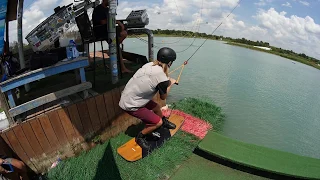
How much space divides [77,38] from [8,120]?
2332 millimetres

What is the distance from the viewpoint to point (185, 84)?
29.8 feet

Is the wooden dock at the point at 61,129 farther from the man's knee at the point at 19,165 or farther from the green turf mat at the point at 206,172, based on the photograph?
the green turf mat at the point at 206,172

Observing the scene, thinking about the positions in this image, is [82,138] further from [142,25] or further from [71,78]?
[142,25]

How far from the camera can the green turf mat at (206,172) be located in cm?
350

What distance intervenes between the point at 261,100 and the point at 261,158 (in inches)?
192

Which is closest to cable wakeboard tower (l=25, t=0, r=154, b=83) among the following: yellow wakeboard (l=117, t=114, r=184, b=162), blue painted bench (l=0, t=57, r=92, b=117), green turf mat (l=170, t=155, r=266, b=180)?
blue painted bench (l=0, t=57, r=92, b=117)

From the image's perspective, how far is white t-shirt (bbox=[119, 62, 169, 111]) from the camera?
2.93 meters

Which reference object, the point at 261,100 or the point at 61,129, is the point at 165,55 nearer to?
the point at 61,129

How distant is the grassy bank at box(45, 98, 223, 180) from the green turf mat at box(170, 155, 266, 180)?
126 millimetres

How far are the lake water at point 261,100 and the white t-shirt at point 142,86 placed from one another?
12.0 ft

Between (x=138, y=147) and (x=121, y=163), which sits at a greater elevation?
(x=138, y=147)

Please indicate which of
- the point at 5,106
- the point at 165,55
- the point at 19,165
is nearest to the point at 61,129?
the point at 19,165

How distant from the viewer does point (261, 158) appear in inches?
151

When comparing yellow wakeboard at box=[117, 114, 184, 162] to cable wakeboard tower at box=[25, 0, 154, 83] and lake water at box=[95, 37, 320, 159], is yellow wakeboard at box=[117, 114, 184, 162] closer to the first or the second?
cable wakeboard tower at box=[25, 0, 154, 83]
